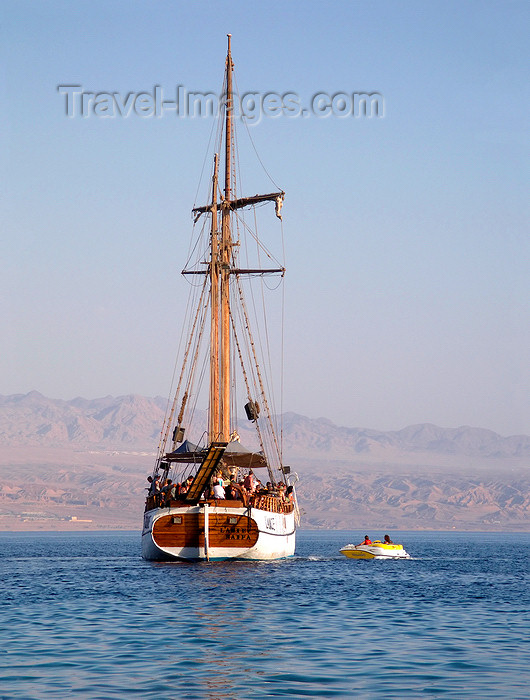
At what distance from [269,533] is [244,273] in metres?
22.7

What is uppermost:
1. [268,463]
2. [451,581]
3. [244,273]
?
[244,273]

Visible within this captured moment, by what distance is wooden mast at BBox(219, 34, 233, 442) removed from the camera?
72637 mm

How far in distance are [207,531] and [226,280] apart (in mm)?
23166

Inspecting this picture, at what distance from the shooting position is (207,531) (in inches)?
2291

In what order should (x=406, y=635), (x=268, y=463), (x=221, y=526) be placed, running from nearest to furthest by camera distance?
(x=406, y=635) < (x=221, y=526) < (x=268, y=463)

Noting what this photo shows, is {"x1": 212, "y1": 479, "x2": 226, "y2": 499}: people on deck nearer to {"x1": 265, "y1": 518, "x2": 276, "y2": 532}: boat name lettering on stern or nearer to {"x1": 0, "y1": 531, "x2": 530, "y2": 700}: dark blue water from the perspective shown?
{"x1": 265, "y1": 518, "x2": 276, "y2": 532}: boat name lettering on stern

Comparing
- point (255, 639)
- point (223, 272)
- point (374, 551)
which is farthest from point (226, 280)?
point (255, 639)

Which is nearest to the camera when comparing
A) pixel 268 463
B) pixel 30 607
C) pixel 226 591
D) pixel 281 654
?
pixel 281 654

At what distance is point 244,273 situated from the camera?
77.9 m


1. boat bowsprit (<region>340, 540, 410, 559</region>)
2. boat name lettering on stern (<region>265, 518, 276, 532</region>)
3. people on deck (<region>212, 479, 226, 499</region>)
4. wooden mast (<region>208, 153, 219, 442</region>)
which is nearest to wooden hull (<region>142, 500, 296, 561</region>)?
people on deck (<region>212, 479, 226, 499</region>)

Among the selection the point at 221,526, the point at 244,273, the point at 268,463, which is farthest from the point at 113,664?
the point at 244,273

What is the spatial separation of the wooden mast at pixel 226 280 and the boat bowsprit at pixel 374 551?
63.1ft

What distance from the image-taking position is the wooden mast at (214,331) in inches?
2874

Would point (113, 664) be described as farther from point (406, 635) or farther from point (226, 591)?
point (226, 591)
